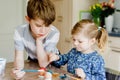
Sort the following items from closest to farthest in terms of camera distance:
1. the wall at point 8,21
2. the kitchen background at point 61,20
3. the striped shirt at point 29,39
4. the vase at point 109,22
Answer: the striped shirt at point 29,39, the kitchen background at point 61,20, the vase at point 109,22, the wall at point 8,21

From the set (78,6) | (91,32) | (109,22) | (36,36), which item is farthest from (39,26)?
(78,6)

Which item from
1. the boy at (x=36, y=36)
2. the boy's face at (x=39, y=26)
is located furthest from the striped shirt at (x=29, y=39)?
the boy's face at (x=39, y=26)

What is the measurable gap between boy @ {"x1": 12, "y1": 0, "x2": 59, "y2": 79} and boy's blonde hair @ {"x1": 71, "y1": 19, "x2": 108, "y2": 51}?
0.52 ft

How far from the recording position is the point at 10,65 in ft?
4.92

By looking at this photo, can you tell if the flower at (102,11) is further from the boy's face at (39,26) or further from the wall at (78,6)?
the boy's face at (39,26)

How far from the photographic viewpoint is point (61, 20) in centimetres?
370

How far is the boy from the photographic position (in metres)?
1.31

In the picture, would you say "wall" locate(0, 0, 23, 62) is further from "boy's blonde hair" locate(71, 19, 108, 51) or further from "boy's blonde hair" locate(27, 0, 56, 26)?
"boy's blonde hair" locate(71, 19, 108, 51)

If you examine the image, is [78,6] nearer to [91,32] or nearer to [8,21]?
[8,21]

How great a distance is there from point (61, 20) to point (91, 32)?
2330mm

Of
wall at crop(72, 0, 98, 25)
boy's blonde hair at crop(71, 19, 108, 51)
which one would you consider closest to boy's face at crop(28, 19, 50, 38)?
boy's blonde hair at crop(71, 19, 108, 51)

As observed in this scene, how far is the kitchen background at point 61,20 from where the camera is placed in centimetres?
299

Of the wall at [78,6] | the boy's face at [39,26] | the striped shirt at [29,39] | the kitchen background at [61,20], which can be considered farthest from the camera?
the wall at [78,6]

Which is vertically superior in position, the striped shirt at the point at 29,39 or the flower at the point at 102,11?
the flower at the point at 102,11
